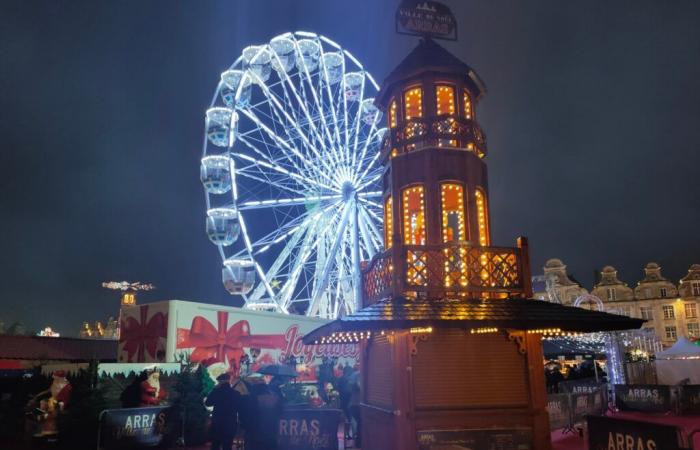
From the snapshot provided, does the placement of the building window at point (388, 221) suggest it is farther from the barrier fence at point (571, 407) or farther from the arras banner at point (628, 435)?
the arras banner at point (628, 435)

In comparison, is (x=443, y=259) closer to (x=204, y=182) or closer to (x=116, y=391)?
(x=116, y=391)

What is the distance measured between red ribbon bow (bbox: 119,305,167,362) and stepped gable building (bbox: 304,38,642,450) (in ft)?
22.1

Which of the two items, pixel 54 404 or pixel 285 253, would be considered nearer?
pixel 54 404

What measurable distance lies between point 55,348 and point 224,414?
20.7 metres

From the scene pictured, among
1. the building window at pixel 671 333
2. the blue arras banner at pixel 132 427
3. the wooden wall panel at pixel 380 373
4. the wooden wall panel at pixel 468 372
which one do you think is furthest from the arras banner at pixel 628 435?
the building window at pixel 671 333

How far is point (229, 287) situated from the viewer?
26.5 meters

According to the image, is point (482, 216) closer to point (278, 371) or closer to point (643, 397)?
point (278, 371)

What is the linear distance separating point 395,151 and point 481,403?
5.68 m

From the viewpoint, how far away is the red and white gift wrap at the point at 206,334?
17.1m

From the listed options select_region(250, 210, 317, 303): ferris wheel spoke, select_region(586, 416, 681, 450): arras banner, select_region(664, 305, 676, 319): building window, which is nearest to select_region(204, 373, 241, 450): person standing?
select_region(586, 416, 681, 450): arras banner

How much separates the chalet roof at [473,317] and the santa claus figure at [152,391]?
6.15 meters

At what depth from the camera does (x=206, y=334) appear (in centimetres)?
1792

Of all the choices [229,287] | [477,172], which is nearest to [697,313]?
[229,287]

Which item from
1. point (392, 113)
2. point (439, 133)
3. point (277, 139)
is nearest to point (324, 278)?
point (277, 139)
